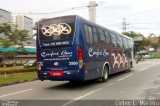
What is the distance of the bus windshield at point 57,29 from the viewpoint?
1420cm

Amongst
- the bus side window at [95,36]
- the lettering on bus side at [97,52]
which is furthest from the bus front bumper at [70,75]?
the bus side window at [95,36]

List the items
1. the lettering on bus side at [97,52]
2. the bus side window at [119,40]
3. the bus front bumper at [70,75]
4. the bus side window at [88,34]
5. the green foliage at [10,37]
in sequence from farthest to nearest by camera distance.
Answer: the green foliage at [10,37] < the bus side window at [119,40] < the lettering on bus side at [97,52] < the bus side window at [88,34] < the bus front bumper at [70,75]

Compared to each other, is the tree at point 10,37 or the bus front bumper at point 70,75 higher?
the tree at point 10,37

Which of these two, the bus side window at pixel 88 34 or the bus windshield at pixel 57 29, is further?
the bus side window at pixel 88 34

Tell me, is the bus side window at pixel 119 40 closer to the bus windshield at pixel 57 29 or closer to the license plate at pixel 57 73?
the bus windshield at pixel 57 29

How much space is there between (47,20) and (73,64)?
8.63ft

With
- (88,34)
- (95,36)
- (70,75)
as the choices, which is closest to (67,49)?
(70,75)

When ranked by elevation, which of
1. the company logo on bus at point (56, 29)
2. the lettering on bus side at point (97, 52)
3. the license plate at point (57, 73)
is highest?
the company logo on bus at point (56, 29)

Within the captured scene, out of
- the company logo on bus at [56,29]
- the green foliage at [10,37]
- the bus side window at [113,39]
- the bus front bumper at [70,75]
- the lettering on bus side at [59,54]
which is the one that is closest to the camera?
the bus front bumper at [70,75]

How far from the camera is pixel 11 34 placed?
79.8 feet

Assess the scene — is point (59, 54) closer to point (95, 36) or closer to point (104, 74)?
point (95, 36)

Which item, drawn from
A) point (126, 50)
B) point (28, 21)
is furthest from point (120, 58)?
point (28, 21)

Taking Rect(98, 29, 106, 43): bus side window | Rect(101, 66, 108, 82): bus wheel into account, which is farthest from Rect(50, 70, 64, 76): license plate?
Rect(98, 29, 106, 43): bus side window

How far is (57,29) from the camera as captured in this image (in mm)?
14445
